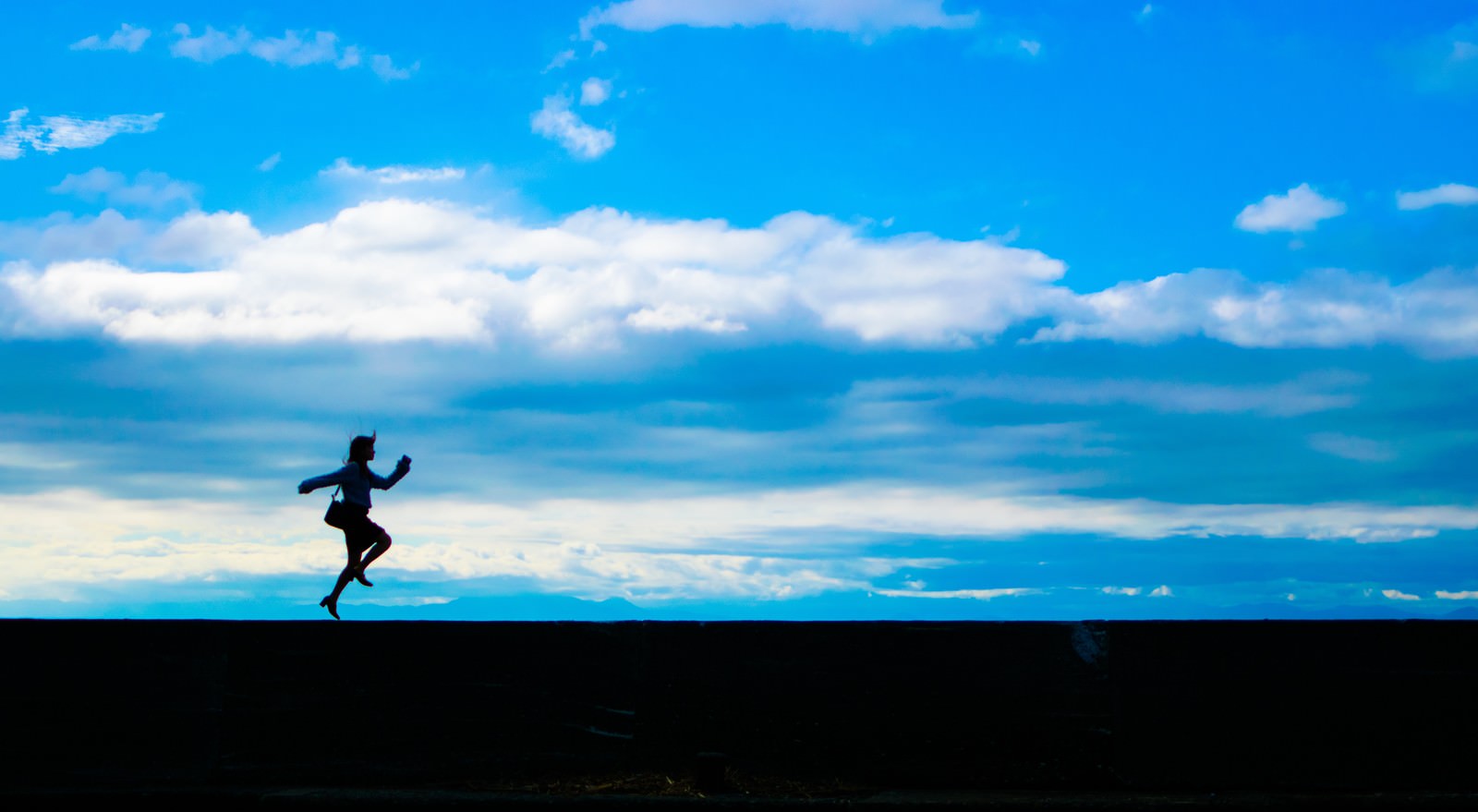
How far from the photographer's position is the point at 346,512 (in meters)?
9.98

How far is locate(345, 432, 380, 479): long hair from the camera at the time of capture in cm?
1016

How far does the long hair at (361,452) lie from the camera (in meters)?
10.2
